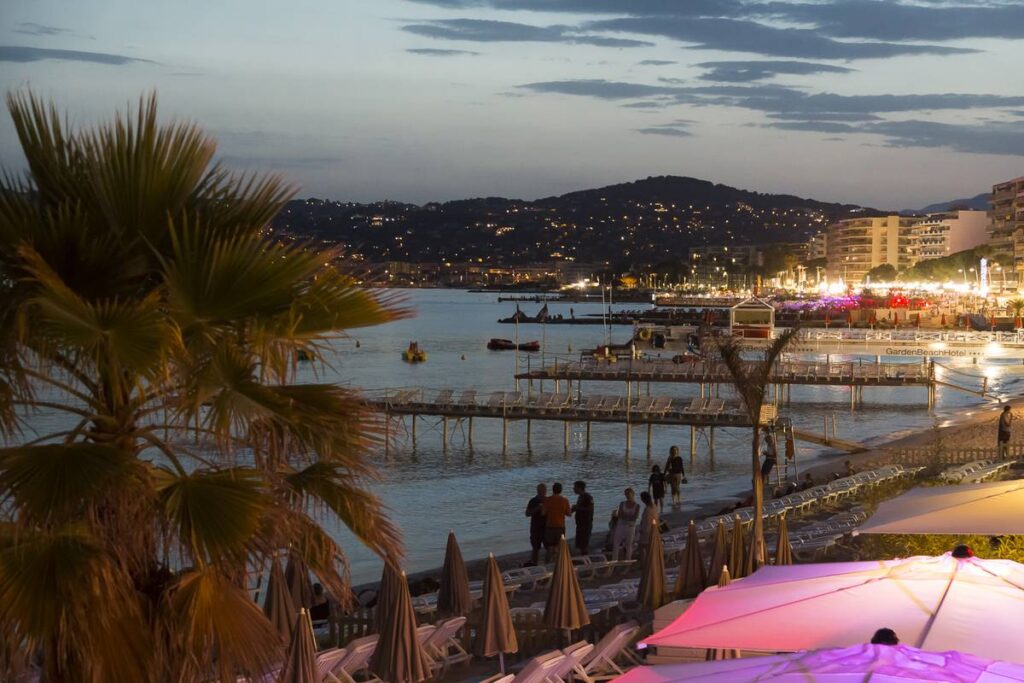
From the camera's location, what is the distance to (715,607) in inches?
244

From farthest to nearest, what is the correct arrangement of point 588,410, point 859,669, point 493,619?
1. point 588,410
2. point 493,619
3. point 859,669

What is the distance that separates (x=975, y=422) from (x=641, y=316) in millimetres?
91575

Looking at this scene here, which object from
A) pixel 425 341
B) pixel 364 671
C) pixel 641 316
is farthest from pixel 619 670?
pixel 641 316

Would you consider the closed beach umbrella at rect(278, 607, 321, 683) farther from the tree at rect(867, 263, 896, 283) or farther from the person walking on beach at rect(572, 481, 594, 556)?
the tree at rect(867, 263, 896, 283)

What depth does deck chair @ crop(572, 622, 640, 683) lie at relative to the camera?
29.7 feet

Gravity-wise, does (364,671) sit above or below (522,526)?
above

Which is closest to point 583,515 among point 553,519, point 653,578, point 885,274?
point 553,519

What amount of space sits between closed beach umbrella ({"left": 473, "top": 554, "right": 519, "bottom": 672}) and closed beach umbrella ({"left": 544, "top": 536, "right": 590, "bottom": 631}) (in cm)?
64

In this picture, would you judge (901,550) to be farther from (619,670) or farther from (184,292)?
(184,292)

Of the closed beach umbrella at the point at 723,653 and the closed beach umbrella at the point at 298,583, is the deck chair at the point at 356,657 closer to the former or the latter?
the closed beach umbrella at the point at 298,583

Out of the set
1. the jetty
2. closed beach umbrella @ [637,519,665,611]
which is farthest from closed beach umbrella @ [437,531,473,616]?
the jetty

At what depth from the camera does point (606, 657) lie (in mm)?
9281

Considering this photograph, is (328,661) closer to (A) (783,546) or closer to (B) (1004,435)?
(A) (783,546)

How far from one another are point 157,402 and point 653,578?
6.70 meters
